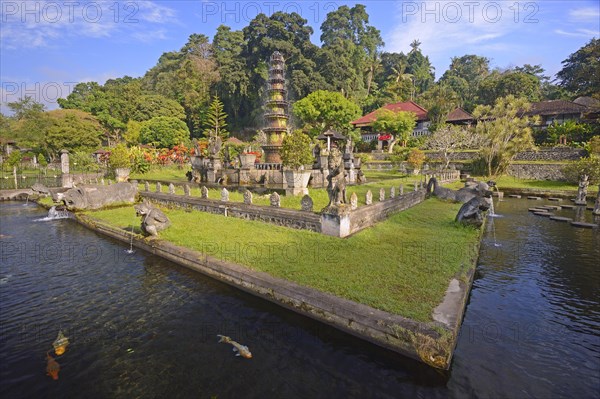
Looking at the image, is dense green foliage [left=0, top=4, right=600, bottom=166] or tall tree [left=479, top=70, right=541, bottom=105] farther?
tall tree [left=479, top=70, right=541, bottom=105]

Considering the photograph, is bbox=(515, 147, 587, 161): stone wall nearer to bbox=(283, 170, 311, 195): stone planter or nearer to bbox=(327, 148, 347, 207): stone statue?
bbox=(283, 170, 311, 195): stone planter

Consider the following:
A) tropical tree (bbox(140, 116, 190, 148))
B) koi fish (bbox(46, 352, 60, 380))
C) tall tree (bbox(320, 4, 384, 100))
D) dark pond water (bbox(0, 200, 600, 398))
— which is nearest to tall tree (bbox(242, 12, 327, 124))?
tall tree (bbox(320, 4, 384, 100))

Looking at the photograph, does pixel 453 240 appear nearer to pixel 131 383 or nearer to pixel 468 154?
pixel 131 383

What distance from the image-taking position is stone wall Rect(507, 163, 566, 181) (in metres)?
31.9

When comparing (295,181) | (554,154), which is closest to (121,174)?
(295,181)

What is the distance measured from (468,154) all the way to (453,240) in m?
36.7

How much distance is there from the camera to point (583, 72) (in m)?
49.7

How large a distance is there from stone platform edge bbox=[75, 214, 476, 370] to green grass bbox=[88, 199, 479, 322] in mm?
254

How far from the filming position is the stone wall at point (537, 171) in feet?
105

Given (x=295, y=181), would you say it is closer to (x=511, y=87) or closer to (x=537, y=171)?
(x=537, y=171)

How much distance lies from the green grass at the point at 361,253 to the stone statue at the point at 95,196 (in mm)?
3961

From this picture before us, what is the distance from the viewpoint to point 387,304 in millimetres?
Answer: 5844

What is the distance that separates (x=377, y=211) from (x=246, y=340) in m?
8.34

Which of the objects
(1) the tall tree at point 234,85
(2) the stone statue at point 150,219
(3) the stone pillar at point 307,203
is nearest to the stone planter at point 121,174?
(2) the stone statue at point 150,219
